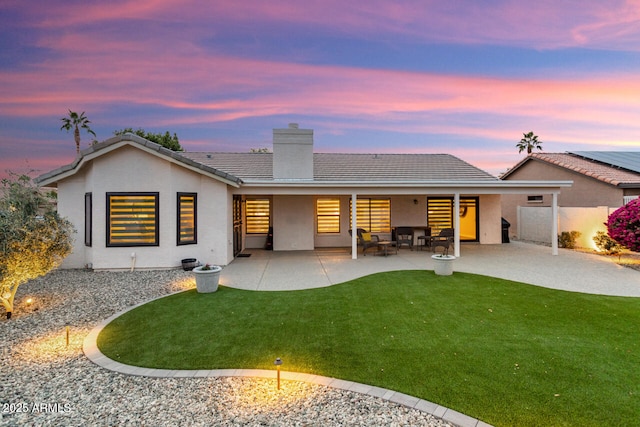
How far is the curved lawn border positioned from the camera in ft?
9.83

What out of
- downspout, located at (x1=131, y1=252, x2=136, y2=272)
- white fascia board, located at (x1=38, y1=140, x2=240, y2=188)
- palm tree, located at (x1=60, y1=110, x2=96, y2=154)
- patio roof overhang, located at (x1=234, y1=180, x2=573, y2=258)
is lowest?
downspout, located at (x1=131, y1=252, x2=136, y2=272)

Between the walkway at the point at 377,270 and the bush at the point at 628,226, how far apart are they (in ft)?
2.99

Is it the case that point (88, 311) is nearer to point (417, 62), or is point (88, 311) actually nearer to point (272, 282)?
point (272, 282)

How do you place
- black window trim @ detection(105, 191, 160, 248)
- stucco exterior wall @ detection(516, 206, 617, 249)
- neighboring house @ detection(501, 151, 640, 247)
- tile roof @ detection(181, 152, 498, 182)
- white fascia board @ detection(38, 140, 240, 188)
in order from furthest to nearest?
tile roof @ detection(181, 152, 498, 182) → neighboring house @ detection(501, 151, 640, 247) → stucco exterior wall @ detection(516, 206, 617, 249) → black window trim @ detection(105, 191, 160, 248) → white fascia board @ detection(38, 140, 240, 188)

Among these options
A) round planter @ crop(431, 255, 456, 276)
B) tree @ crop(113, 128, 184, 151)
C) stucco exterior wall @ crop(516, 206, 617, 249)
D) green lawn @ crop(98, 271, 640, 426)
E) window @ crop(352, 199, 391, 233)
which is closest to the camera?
green lawn @ crop(98, 271, 640, 426)

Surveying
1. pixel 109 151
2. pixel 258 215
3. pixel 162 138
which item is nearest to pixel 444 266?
pixel 258 215

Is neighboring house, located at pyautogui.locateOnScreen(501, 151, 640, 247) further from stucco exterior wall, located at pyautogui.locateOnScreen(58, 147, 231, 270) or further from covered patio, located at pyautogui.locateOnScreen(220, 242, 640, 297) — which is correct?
stucco exterior wall, located at pyautogui.locateOnScreen(58, 147, 231, 270)

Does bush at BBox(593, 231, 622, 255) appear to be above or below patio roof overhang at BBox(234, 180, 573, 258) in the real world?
below

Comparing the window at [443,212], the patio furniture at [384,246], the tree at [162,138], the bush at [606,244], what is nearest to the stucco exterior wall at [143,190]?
the patio furniture at [384,246]

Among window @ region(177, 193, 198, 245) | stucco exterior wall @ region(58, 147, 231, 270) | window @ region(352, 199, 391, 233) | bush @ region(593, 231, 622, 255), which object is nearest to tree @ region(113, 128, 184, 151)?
stucco exterior wall @ region(58, 147, 231, 270)

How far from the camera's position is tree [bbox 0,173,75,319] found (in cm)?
589

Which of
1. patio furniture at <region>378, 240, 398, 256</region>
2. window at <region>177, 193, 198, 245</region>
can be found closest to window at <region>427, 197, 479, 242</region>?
patio furniture at <region>378, 240, 398, 256</region>

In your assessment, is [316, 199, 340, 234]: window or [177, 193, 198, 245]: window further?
[316, 199, 340, 234]: window

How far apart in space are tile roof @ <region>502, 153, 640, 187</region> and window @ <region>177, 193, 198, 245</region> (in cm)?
1815
